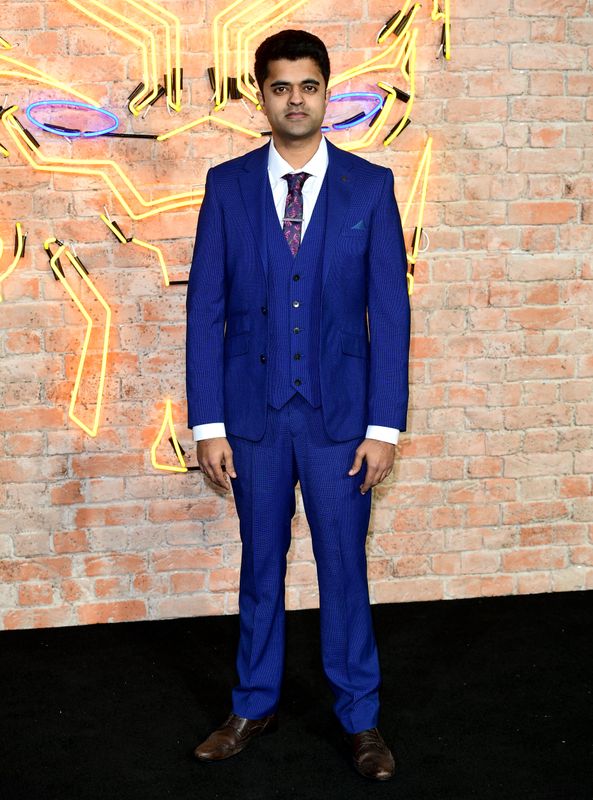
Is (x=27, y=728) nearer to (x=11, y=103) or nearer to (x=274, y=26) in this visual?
(x=11, y=103)

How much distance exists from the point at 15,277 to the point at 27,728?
53.5 inches

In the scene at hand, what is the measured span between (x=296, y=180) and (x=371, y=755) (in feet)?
4.48

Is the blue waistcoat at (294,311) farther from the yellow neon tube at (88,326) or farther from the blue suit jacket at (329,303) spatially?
the yellow neon tube at (88,326)

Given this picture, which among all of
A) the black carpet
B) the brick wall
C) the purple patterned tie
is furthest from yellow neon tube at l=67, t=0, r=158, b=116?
the black carpet

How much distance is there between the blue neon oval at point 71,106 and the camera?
2941 millimetres

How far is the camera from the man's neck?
7.45 ft

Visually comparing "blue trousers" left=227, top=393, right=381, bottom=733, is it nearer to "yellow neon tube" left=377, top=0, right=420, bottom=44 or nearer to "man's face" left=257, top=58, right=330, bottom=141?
"man's face" left=257, top=58, right=330, bottom=141

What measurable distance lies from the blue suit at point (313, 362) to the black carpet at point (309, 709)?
203 mm

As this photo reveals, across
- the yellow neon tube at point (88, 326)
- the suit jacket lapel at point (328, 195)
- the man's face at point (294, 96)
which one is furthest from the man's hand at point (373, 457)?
the yellow neon tube at point (88, 326)

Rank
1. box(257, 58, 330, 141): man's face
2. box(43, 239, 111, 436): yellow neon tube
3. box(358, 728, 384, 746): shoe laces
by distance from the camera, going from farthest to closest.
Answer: box(43, 239, 111, 436): yellow neon tube, box(358, 728, 384, 746): shoe laces, box(257, 58, 330, 141): man's face

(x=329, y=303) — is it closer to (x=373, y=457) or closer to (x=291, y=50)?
(x=373, y=457)

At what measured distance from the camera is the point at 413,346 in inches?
125

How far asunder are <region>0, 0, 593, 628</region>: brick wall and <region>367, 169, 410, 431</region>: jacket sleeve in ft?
2.94

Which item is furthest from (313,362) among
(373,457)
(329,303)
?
(373,457)
